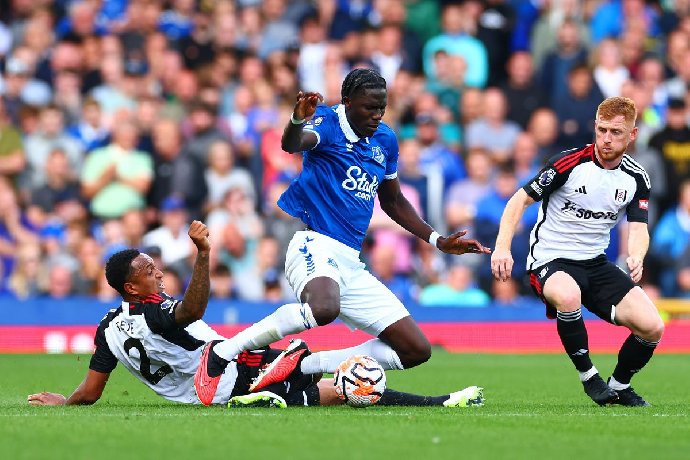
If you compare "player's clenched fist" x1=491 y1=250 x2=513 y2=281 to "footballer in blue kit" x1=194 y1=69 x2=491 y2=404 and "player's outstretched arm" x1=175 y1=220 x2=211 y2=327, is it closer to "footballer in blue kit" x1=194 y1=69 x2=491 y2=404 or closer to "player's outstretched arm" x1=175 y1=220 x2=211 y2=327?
"footballer in blue kit" x1=194 y1=69 x2=491 y2=404

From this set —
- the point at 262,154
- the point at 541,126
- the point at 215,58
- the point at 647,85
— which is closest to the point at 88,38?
the point at 215,58

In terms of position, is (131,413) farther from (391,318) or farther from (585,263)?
(585,263)

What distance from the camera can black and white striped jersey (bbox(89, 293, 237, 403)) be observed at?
966 centimetres

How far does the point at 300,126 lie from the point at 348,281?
4.37 ft

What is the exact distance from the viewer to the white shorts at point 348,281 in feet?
32.6

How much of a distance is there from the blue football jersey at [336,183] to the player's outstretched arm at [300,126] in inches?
9.6

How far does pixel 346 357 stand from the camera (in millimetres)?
9977

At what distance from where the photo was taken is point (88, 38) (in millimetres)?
20422

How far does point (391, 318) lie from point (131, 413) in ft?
6.78

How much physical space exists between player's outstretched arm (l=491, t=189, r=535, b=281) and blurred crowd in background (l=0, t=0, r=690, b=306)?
749 centimetres

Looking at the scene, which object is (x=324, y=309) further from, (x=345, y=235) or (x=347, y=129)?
(x=347, y=129)

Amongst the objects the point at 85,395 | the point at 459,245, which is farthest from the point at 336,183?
the point at 85,395

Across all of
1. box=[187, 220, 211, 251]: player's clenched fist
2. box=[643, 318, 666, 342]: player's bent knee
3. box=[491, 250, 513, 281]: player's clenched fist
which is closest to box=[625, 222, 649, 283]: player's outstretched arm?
box=[643, 318, 666, 342]: player's bent knee

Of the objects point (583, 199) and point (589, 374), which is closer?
point (589, 374)
